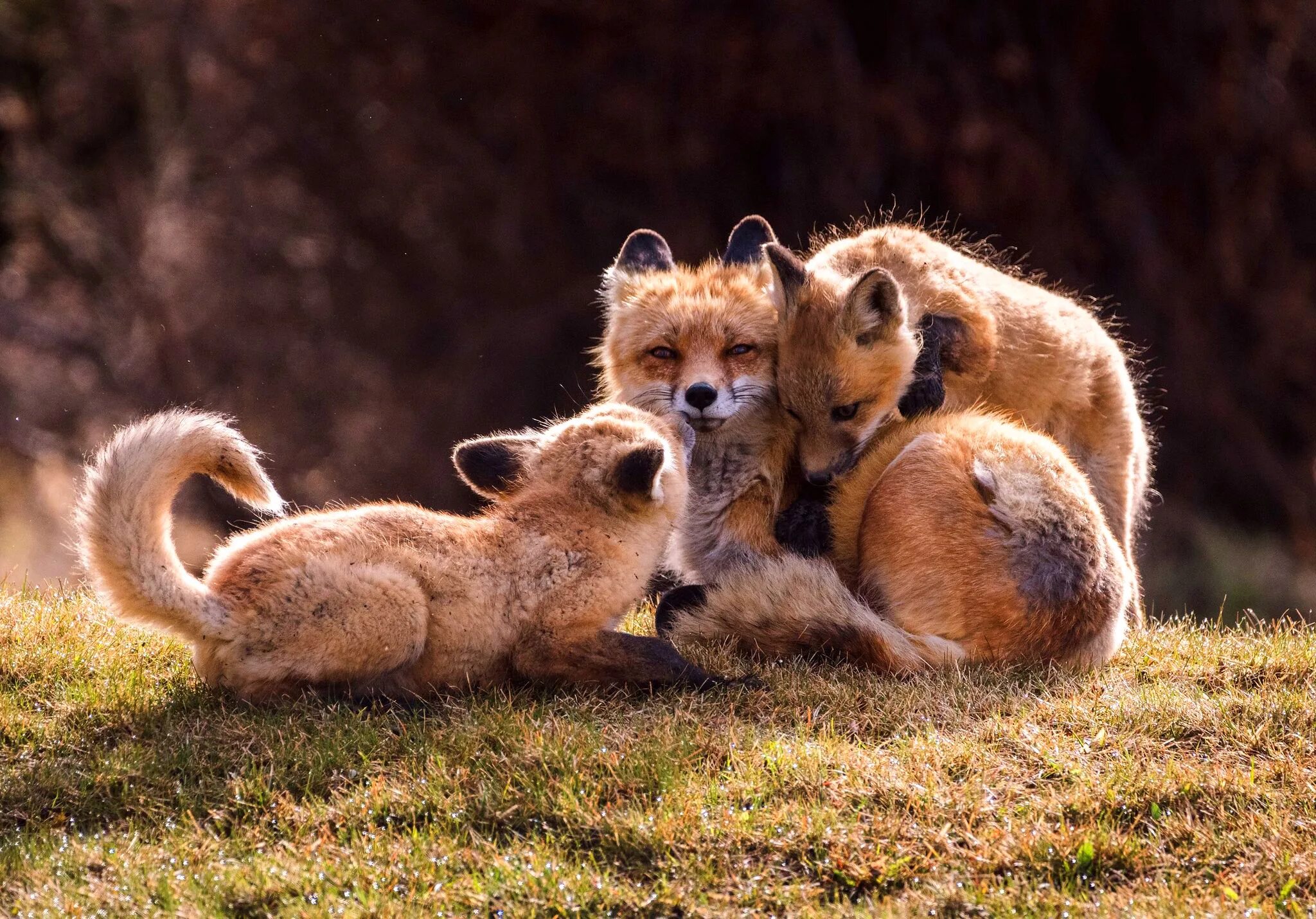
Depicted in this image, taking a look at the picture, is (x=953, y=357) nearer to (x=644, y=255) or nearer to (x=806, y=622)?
(x=644, y=255)

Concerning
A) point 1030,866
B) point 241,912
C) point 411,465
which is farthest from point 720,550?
point 411,465

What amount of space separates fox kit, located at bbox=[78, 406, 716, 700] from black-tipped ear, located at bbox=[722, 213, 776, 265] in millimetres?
2135

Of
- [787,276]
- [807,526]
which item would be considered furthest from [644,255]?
[807,526]

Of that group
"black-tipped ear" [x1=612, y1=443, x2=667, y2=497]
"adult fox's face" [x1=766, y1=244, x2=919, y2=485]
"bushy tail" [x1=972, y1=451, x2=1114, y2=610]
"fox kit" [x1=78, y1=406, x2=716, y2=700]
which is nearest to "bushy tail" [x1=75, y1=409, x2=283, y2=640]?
"fox kit" [x1=78, y1=406, x2=716, y2=700]

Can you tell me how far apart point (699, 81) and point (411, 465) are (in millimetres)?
5581

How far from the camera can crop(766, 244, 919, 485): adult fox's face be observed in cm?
676

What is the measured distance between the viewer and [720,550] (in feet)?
21.7

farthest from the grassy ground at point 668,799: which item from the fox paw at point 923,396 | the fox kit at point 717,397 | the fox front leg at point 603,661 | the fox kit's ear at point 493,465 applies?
the fox paw at point 923,396

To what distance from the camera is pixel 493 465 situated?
5914 millimetres

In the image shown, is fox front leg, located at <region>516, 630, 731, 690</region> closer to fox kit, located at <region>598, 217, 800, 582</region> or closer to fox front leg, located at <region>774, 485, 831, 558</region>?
fox kit, located at <region>598, 217, 800, 582</region>

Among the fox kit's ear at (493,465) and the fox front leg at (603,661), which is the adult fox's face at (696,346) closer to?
the fox kit's ear at (493,465)

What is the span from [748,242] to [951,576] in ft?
9.59

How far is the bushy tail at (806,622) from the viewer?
5844 mm

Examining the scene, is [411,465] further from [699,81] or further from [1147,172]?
[1147,172]
